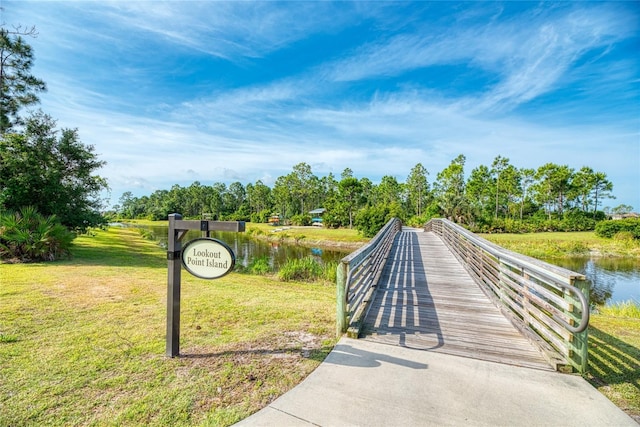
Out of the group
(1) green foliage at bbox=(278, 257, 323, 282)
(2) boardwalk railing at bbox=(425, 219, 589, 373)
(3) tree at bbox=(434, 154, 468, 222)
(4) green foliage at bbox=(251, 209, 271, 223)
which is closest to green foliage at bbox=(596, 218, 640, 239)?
(3) tree at bbox=(434, 154, 468, 222)

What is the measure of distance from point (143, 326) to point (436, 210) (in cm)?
3486

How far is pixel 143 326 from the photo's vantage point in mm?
3945

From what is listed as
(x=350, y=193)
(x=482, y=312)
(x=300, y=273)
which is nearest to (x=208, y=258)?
(x=482, y=312)

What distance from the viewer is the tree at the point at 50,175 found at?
9.50 m

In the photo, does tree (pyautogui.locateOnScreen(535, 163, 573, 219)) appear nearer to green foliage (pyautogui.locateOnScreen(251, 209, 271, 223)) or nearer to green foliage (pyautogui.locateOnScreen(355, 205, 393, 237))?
green foliage (pyautogui.locateOnScreen(355, 205, 393, 237))

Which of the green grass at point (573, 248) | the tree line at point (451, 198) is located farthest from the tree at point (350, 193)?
the green grass at point (573, 248)

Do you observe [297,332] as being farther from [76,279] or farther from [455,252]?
[455,252]

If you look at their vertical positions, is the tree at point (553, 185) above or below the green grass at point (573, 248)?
above

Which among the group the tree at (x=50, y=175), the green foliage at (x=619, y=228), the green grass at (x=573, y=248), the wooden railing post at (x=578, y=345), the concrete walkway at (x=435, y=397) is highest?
the tree at (x=50, y=175)

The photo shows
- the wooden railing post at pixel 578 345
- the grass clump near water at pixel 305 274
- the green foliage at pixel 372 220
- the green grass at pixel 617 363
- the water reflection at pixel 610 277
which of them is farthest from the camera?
the green foliage at pixel 372 220

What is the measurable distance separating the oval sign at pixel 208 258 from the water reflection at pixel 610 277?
10.8 metres

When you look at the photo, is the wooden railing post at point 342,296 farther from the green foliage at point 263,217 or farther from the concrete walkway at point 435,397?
the green foliage at point 263,217

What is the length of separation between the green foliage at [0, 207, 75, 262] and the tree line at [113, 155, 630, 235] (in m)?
22.3

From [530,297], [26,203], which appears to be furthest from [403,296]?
[26,203]
